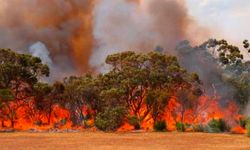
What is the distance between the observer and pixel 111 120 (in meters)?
48.4

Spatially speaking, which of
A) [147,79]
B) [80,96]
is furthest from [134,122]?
[80,96]

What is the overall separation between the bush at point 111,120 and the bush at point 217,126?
9.05 meters

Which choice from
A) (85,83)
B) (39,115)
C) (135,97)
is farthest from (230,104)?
(39,115)

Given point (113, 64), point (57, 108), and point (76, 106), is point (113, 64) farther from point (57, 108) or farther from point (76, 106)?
point (57, 108)

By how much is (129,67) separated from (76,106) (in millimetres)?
10802

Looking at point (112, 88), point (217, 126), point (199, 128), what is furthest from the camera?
point (112, 88)

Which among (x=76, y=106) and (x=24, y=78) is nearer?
(x=24, y=78)

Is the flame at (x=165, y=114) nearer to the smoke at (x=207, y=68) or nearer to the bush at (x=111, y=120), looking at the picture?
the smoke at (x=207, y=68)

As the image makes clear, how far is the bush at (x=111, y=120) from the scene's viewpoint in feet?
159

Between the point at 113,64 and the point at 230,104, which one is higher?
the point at 113,64

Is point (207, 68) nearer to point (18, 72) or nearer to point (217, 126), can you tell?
point (217, 126)

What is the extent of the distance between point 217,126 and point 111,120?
1066 cm

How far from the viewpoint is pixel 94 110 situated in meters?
61.4

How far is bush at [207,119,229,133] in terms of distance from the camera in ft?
153
